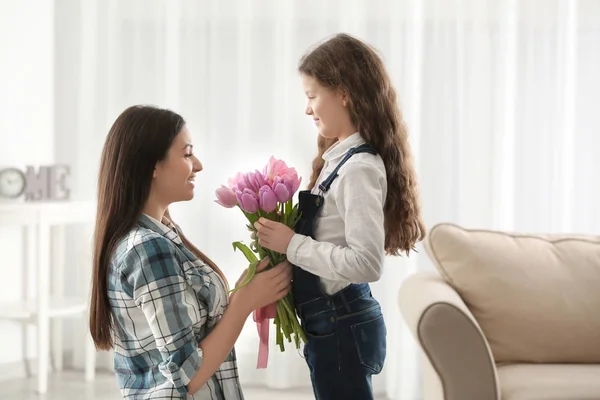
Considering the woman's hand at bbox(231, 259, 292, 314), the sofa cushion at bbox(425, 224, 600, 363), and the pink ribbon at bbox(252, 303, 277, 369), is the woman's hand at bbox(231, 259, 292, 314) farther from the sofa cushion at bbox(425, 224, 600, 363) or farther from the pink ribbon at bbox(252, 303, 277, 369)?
the sofa cushion at bbox(425, 224, 600, 363)

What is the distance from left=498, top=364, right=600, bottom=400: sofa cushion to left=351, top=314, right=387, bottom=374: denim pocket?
67 centimetres

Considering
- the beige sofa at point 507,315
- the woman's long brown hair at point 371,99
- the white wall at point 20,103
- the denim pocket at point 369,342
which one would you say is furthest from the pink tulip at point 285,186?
the white wall at point 20,103

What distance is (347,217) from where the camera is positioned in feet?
6.10

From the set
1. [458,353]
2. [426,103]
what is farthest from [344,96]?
[426,103]

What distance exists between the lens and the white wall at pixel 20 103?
14.1 ft

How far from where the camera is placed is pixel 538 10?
404cm

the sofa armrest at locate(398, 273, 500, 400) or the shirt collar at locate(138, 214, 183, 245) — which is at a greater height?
the shirt collar at locate(138, 214, 183, 245)

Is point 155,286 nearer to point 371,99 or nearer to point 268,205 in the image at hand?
point 268,205

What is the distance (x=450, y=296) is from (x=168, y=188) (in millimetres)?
1111

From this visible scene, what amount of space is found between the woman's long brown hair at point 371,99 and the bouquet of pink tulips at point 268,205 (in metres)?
0.22

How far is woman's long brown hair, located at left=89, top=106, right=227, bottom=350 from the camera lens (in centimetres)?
171

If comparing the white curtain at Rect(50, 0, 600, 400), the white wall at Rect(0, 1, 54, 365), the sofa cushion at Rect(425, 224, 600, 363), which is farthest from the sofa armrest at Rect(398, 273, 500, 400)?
the white wall at Rect(0, 1, 54, 365)

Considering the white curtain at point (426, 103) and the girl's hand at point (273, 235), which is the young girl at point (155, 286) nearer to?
the girl's hand at point (273, 235)

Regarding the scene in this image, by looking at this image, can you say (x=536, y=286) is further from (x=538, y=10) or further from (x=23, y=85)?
(x=23, y=85)
